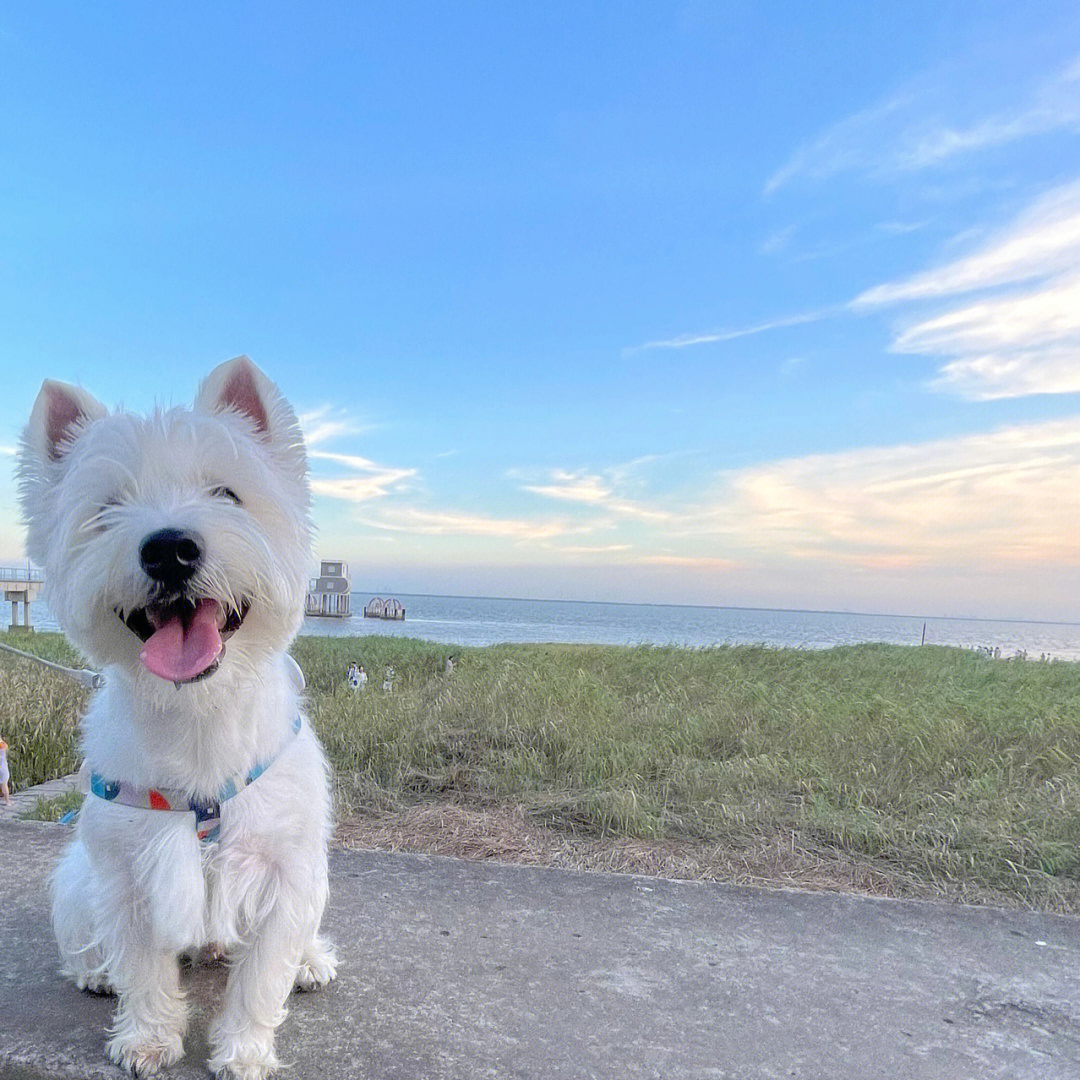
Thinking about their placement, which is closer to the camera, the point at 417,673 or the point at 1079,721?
the point at 1079,721

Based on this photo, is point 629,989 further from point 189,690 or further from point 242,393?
point 242,393

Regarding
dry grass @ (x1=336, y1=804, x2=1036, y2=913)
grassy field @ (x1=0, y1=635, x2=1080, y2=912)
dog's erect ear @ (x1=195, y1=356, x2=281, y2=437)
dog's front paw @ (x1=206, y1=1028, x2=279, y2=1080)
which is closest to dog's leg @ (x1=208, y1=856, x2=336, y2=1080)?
dog's front paw @ (x1=206, y1=1028, x2=279, y2=1080)

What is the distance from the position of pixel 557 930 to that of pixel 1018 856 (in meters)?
2.41

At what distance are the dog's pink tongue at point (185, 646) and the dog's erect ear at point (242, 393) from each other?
0.57 metres

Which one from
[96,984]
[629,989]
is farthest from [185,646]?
[629,989]

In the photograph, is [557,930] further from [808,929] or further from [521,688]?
[521,688]

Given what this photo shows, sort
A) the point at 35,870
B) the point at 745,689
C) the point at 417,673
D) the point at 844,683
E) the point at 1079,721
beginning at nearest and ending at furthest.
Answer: the point at 35,870
the point at 1079,721
the point at 745,689
the point at 844,683
the point at 417,673

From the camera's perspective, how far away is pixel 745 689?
7.84 m

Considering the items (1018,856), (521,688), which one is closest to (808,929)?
(1018,856)

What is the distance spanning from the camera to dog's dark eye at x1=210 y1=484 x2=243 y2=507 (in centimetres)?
198

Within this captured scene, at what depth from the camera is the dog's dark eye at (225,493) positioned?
78.0 inches

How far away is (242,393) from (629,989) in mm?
2107

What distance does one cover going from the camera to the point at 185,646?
74.0 inches

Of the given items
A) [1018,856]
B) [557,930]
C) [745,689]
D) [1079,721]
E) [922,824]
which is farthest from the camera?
[745,689]
